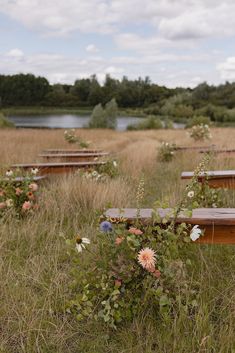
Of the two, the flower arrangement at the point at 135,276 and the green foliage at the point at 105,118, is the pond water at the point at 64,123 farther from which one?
the flower arrangement at the point at 135,276

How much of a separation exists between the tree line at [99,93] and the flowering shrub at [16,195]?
50.3 m

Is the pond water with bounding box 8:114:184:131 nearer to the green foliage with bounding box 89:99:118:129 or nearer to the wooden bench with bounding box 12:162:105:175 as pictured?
the green foliage with bounding box 89:99:118:129

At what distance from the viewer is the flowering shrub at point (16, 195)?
369 centimetres

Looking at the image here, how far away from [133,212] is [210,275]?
1.98ft

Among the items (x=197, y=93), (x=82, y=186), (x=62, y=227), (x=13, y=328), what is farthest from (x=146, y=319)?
(x=197, y=93)

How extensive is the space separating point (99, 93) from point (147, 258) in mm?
63679

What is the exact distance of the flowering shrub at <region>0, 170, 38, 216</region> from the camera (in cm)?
369

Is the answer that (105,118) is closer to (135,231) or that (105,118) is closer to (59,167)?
(59,167)

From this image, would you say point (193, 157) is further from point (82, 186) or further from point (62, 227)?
point (62, 227)

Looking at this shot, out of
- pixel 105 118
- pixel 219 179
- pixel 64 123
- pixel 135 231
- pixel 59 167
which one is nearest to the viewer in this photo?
pixel 135 231

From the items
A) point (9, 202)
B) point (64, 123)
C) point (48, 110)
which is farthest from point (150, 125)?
point (48, 110)

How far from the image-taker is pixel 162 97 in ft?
222

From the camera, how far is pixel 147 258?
1827 mm

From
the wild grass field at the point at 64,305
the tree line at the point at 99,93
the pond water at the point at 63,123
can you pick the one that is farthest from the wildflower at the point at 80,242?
the tree line at the point at 99,93
